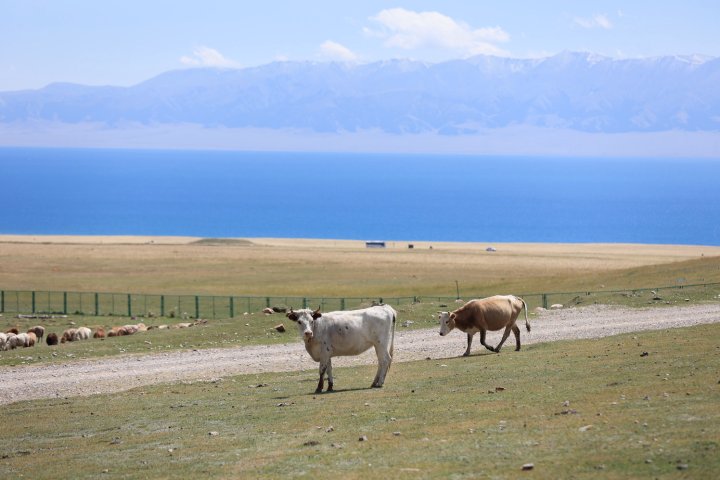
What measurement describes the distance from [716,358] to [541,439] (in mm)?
8335

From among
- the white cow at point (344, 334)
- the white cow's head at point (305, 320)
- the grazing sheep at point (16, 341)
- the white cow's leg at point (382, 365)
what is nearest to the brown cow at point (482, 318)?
the white cow at point (344, 334)

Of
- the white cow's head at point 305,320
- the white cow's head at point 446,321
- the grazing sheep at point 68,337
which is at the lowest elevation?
the grazing sheep at point 68,337

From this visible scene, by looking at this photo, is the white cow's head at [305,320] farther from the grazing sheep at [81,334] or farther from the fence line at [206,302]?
the fence line at [206,302]

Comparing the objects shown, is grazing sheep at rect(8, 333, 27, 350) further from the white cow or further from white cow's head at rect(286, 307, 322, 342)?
white cow's head at rect(286, 307, 322, 342)

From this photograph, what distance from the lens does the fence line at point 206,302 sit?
154ft

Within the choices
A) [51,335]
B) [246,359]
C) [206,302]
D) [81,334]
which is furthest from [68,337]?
[206,302]

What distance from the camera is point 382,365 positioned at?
24188 millimetres

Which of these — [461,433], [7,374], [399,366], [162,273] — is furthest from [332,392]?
[162,273]

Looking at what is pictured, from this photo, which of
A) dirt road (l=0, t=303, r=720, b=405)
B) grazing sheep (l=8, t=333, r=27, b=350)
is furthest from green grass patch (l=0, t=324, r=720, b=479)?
grazing sheep (l=8, t=333, r=27, b=350)

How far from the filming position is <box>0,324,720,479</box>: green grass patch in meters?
14.7

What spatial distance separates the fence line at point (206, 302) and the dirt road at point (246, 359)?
6796 mm

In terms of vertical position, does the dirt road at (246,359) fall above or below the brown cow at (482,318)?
below

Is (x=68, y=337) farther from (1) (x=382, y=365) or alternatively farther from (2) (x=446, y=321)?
(1) (x=382, y=365)

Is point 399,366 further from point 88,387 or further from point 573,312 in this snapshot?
point 573,312
